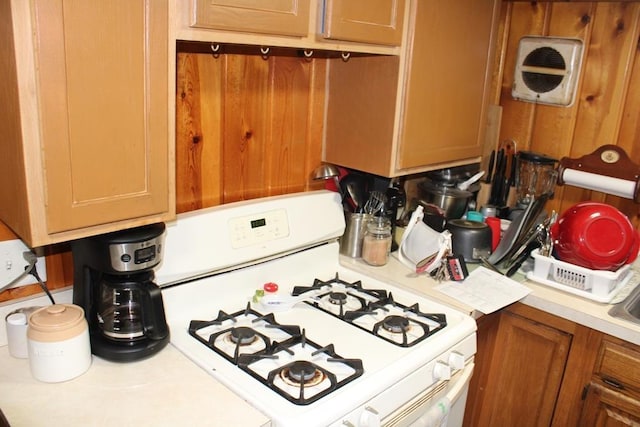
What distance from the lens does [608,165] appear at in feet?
6.81

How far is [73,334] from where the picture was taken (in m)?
1.20

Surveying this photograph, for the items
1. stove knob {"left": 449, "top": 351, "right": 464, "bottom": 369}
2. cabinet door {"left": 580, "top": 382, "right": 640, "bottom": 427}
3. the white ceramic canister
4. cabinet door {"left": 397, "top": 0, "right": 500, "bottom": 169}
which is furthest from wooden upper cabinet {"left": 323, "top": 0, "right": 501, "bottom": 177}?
the white ceramic canister

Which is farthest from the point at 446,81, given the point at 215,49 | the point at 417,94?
the point at 215,49

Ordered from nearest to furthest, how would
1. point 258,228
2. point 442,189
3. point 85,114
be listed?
point 85,114
point 258,228
point 442,189

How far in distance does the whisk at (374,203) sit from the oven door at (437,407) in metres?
0.59

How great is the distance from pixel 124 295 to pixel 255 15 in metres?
0.71

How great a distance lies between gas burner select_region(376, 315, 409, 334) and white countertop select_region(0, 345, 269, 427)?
19.4 inches

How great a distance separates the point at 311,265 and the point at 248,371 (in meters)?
0.61

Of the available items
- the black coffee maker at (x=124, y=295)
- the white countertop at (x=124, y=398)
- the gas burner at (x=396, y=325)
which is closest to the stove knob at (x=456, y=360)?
the gas burner at (x=396, y=325)

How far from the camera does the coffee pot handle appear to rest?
1311mm

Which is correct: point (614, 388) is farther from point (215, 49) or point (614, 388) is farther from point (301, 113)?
point (215, 49)

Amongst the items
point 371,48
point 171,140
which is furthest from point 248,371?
point 371,48

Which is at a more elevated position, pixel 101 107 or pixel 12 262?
pixel 101 107

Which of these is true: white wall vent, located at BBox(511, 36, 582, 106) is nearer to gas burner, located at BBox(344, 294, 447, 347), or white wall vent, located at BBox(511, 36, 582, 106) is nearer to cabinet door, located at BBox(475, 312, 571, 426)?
cabinet door, located at BBox(475, 312, 571, 426)
